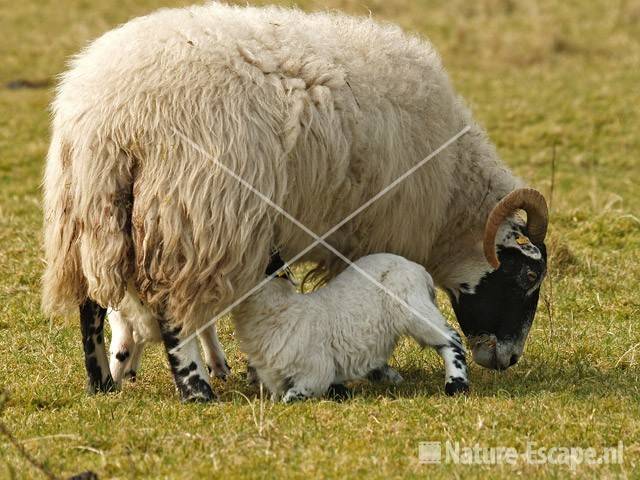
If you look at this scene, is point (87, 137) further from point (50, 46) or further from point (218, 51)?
point (50, 46)

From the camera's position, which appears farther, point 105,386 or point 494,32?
point 494,32

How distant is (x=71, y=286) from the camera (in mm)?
6602

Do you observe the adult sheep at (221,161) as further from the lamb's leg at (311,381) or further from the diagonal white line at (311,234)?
the lamb's leg at (311,381)

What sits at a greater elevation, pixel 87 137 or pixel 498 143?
pixel 87 137

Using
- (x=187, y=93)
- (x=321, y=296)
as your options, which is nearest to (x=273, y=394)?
(x=321, y=296)

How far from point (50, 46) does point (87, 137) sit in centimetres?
1388

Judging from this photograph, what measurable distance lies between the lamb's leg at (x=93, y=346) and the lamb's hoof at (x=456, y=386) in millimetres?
1992

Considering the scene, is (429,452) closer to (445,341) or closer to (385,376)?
(445,341)

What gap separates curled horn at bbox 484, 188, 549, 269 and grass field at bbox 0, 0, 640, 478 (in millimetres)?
812

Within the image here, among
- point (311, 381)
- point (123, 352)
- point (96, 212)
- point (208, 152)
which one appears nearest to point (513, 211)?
point (311, 381)

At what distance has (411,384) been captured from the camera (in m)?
6.96

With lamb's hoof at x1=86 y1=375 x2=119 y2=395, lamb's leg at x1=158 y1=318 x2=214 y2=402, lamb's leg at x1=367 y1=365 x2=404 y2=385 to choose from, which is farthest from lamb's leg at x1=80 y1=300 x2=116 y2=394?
lamb's leg at x1=367 y1=365 x2=404 y2=385

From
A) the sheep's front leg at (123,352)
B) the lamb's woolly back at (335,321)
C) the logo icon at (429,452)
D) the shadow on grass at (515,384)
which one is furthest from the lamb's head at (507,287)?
the sheep's front leg at (123,352)

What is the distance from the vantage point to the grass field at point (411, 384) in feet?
17.4
